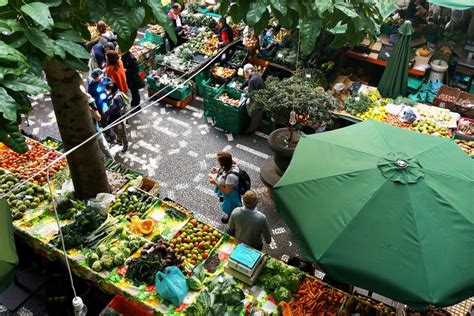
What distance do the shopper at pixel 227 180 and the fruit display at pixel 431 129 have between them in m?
3.38

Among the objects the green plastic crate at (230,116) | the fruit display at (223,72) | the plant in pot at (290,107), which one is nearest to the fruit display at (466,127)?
the plant in pot at (290,107)

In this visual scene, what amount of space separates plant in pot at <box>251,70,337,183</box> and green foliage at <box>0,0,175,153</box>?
3.89 metres

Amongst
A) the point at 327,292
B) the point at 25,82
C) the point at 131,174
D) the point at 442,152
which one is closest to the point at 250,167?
the point at 131,174

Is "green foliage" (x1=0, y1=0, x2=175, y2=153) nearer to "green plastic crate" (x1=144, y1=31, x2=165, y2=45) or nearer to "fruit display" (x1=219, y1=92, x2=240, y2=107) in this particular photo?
"fruit display" (x1=219, y1=92, x2=240, y2=107)

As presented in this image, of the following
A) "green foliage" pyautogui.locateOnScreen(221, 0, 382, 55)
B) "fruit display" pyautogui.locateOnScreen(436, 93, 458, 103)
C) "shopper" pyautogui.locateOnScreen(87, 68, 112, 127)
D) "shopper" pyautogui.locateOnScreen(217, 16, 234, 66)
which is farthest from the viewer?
"shopper" pyautogui.locateOnScreen(217, 16, 234, 66)

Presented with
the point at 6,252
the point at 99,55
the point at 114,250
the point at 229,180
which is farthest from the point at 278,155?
the point at 6,252

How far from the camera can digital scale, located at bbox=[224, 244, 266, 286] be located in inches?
199

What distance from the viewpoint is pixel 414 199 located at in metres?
3.94

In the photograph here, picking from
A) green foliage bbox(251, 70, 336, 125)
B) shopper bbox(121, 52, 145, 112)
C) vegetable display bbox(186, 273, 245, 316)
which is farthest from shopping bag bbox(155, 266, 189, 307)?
shopper bbox(121, 52, 145, 112)

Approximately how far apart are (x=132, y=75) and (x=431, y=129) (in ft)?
17.2

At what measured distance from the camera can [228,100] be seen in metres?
8.52

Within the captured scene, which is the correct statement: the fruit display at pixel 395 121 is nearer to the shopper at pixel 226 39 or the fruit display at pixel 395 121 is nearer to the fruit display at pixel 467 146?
the fruit display at pixel 467 146

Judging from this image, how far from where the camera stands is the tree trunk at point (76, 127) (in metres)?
4.93

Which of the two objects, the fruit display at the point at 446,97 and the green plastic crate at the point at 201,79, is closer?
the fruit display at the point at 446,97
